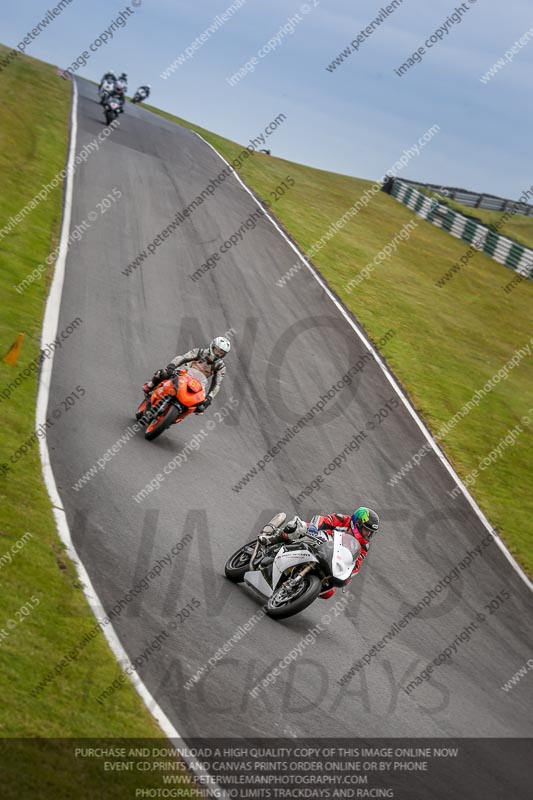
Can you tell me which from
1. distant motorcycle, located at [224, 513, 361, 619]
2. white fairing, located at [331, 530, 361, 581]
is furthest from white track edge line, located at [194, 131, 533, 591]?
distant motorcycle, located at [224, 513, 361, 619]

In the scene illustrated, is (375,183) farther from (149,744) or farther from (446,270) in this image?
(149,744)

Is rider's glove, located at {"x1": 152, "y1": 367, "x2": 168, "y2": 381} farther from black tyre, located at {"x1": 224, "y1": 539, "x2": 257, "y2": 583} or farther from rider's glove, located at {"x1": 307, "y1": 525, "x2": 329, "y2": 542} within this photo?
rider's glove, located at {"x1": 307, "y1": 525, "x2": 329, "y2": 542}

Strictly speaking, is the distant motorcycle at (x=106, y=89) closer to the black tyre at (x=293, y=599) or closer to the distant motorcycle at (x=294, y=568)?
the distant motorcycle at (x=294, y=568)

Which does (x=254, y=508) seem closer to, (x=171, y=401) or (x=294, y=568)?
(x=171, y=401)

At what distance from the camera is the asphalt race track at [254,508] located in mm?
9969

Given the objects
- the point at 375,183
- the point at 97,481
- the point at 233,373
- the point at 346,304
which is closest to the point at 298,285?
the point at 346,304

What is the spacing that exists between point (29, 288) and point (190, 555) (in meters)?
9.40

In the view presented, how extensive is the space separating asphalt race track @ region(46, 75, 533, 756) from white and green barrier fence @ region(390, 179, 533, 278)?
17894 millimetres

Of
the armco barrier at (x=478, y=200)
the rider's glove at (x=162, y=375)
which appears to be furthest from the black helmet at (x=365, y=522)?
the armco barrier at (x=478, y=200)

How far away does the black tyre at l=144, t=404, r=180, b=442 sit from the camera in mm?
14484

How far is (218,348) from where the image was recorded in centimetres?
1477

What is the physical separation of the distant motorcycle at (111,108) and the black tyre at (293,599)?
30997 mm

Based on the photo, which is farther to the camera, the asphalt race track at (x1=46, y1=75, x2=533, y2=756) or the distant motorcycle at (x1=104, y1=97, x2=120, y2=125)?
the distant motorcycle at (x1=104, y1=97, x2=120, y2=125)

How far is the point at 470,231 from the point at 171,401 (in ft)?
115
